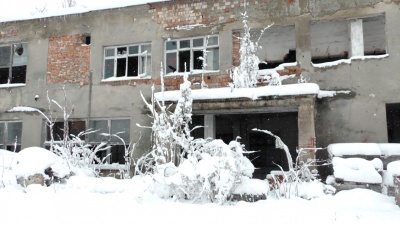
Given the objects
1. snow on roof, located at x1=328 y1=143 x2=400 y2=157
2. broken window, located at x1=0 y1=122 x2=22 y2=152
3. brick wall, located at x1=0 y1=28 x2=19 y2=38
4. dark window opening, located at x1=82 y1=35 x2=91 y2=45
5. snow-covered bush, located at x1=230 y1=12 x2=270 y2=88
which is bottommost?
snow on roof, located at x1=328 y1=143 x2=400 y2=157

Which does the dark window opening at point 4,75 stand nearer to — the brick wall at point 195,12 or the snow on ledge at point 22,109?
the snow on ledge at point 22,109

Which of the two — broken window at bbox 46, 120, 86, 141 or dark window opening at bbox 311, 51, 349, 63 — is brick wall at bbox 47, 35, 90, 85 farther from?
dark window opening at bbox 311, 51, 349, 63

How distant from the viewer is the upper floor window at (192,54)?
40.2 feet

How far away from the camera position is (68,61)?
530 inches

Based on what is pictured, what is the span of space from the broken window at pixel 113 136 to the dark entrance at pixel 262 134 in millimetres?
5011

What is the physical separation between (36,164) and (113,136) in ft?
14.2

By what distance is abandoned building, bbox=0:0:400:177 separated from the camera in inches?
408

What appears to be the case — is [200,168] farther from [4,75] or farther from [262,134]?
[4,75]

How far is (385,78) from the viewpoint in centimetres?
1030

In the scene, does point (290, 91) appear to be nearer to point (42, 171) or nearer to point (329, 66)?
point (329, 66)

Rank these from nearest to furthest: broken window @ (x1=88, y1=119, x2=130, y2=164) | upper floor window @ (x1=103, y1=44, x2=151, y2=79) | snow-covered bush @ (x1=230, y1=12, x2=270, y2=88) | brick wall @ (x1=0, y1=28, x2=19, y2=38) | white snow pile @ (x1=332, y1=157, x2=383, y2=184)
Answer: white snow pile @ (x1=332, y1=157, x2=383, y2=184) < snow-covered bush @ (x1=230, y1=12, x2=270, y2=88) < broken window @ (x1=88, y1=119, x2=130, y2=164) < upper floor window @ (x1=103, y1=44, x2=151, y2=79) < brick wall @ (x1=0, y1=28, x2=19, y2=38)

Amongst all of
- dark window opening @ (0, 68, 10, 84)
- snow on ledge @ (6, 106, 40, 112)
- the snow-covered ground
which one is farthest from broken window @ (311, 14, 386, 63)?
dark window opening @ (0, 68, 10, 84)

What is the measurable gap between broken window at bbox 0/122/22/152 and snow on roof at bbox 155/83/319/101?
6.50m

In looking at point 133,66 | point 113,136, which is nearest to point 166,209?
point 113,136
